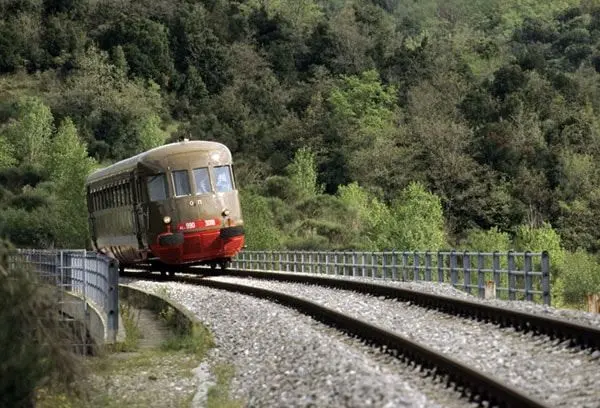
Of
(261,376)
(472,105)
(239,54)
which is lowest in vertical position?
(261,376)

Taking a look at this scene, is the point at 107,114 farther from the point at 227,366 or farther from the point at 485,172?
the point at 227,366

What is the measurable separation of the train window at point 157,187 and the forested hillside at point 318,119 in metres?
34.7

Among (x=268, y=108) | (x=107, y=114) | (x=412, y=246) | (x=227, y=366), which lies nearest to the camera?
(x=227, y=366)

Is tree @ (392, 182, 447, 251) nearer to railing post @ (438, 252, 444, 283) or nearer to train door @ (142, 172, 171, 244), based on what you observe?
train door @ (142, 172, 171, 244)

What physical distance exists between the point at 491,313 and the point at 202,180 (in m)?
16.7

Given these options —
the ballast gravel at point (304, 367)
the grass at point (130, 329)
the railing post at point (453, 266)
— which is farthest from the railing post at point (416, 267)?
the ballast gravel at point (304, 367)

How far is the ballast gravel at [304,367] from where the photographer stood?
12953 mm

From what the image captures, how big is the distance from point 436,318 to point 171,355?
4.22 metres

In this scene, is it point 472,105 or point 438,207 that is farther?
point 472,105

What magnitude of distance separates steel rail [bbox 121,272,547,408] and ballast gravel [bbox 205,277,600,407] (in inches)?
20.3

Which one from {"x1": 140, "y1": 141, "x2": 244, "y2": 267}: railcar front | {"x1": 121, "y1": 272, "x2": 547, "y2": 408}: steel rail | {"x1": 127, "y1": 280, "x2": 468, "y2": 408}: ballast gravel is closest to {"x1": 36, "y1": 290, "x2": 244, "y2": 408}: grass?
{"x1": 127, "y1": 280, "x2": 468, "y2": 408}: ballast gravel

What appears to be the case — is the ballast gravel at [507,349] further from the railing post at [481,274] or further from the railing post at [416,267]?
the railing post at [416,267]

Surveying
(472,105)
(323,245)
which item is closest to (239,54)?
(472,105)

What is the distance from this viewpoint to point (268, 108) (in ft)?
441
